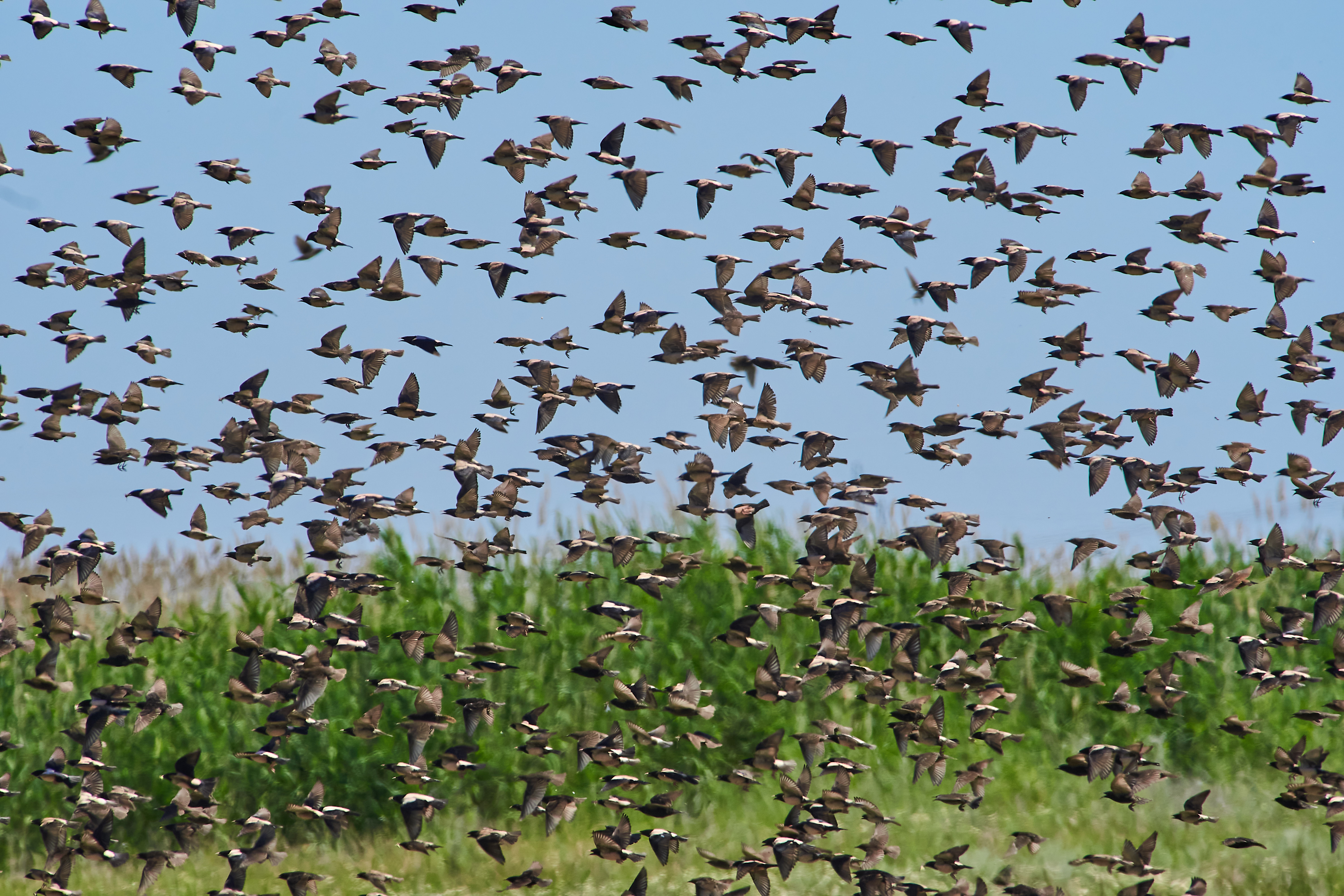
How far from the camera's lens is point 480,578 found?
17.1m

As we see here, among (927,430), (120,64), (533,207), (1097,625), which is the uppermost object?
(120,64)

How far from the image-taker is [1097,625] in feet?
54.5

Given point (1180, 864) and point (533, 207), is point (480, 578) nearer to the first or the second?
point (533, 207)

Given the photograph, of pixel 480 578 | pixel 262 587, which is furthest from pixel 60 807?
pixel 480 578

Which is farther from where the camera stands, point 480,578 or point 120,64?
point 480,578

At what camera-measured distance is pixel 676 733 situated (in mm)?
15359

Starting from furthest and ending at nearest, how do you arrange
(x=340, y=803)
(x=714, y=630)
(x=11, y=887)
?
(x=714, y=630) → (x=340, y=803) → (x=11, y=887)

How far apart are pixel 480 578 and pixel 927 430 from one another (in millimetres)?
7154

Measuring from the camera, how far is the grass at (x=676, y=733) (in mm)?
12469

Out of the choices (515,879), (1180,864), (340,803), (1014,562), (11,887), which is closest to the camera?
(515,879)

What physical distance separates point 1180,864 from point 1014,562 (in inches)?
233

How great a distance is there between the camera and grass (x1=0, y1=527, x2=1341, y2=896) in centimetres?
1247

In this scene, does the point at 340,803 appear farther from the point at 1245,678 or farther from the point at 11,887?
the point at 1245,678

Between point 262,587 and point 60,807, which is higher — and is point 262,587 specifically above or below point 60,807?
above
